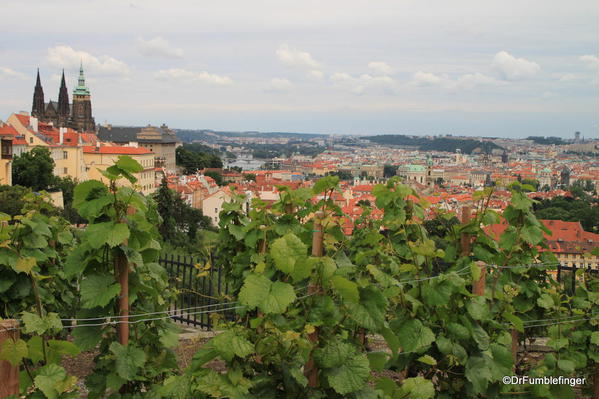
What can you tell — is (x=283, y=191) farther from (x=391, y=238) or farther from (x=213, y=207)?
(x=213, y=207)

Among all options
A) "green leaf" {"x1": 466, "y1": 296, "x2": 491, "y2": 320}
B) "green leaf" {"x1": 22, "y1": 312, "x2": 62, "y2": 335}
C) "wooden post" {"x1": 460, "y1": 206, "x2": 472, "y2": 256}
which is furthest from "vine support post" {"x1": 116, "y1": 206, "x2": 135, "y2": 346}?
"wooden post" {"x1": 460, "y1": 206, "x2": 472, "y2": 256}

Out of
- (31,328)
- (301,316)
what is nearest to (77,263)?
(31,328)

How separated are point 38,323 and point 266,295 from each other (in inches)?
47.4

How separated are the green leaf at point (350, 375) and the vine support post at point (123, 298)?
125cm

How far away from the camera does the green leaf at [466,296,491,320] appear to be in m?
3.84

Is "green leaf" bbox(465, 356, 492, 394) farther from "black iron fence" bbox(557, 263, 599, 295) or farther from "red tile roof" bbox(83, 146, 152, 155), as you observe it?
"red tile roof" bbox(83, 146, 152, 155)

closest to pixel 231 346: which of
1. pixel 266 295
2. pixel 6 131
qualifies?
pixel 266 295

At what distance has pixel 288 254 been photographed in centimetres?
280

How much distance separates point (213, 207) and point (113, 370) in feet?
219

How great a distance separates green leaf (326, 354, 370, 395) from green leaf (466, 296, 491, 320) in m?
1.20

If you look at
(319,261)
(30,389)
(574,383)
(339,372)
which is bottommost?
(574,383)

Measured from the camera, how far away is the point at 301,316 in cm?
304

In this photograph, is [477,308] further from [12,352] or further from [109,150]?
[109,150]

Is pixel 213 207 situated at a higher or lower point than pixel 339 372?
lower
